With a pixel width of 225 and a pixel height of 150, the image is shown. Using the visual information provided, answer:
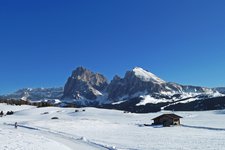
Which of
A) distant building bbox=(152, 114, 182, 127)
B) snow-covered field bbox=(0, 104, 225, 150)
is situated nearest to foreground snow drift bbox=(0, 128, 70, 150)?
snow-covered field bbox=(0, 104, 225, 150)

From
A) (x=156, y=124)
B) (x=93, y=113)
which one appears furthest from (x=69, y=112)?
(x=156, y=124)

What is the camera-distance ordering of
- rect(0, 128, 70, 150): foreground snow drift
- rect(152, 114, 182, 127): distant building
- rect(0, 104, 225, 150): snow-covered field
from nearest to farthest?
rect(0, 128, 70, 150): foreground snow drift
rect(0, 104, 225, 150): snow-covered field
rect(152, 114, 182, 127): distant building

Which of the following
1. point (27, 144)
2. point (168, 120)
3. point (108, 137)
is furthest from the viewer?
point (168, 120)

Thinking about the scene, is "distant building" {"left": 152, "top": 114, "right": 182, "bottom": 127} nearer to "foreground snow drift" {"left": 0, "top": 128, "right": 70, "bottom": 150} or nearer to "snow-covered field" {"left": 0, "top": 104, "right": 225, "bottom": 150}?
"snow-covered field" {"left": 0, "top": 104, "right": 225, "bottom": 150}

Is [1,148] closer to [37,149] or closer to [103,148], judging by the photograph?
[37,149]

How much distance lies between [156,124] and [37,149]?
248 feet

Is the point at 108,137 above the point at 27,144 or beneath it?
beneath

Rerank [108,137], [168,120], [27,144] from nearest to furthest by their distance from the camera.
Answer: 1. [27,144]
2. [108,137]
3. [168,120]

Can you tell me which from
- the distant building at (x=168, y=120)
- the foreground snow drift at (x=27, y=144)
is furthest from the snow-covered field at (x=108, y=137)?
the distant building at (x=168, y=120)

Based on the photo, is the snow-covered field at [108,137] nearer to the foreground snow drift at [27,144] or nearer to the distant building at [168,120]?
the foreground snow drift at [27,144]

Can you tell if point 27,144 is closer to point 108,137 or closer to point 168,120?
point 108,137

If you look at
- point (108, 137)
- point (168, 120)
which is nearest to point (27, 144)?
point (108, 137)

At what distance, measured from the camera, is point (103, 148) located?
3934cm

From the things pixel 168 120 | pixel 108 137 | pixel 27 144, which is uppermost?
pixel 168 120
